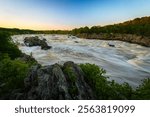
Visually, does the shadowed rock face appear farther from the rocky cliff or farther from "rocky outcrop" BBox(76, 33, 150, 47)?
"rocky outcrop" BBox(76, 33, 150, 47)

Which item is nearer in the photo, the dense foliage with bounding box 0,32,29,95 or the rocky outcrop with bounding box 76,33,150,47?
the dense foliage with bounding box 0,32,29,95

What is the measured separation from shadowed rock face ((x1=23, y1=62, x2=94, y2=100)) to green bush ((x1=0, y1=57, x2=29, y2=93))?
104 centimetres

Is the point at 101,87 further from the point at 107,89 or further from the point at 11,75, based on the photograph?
the point at 11,75

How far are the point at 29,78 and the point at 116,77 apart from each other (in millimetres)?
22026

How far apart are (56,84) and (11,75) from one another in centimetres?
451

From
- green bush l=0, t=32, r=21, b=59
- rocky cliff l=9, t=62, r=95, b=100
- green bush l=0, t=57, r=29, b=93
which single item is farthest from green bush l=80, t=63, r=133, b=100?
green bush l=0, t=32, r=21, b=59

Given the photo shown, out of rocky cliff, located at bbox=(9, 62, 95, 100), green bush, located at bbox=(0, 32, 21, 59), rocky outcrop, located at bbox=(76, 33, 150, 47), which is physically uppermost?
rocky cliff, located at bbox=(9, 62, 95, 100)

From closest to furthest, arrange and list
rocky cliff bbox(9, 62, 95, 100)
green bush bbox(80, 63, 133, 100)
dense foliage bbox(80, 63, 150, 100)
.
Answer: rocky cliff bbox(9, 62, 95, 100)
dense foliage bbox(80, 63, 150, 100)
green bush bbox(80, 63, 133, 100)

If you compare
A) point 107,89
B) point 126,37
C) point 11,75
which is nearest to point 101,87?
point 107,89

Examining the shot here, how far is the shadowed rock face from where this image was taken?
15938 millimetres

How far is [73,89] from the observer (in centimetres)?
1633

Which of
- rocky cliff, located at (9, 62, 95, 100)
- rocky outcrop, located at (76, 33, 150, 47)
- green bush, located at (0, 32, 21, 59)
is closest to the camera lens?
rocky cliff, located at (9, 62, 95, 100)

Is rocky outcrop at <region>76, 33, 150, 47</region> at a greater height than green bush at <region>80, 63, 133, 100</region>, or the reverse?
green bush at <region>80, 63, 133, 100</region>

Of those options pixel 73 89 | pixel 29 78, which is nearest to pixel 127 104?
pixel 73 89
